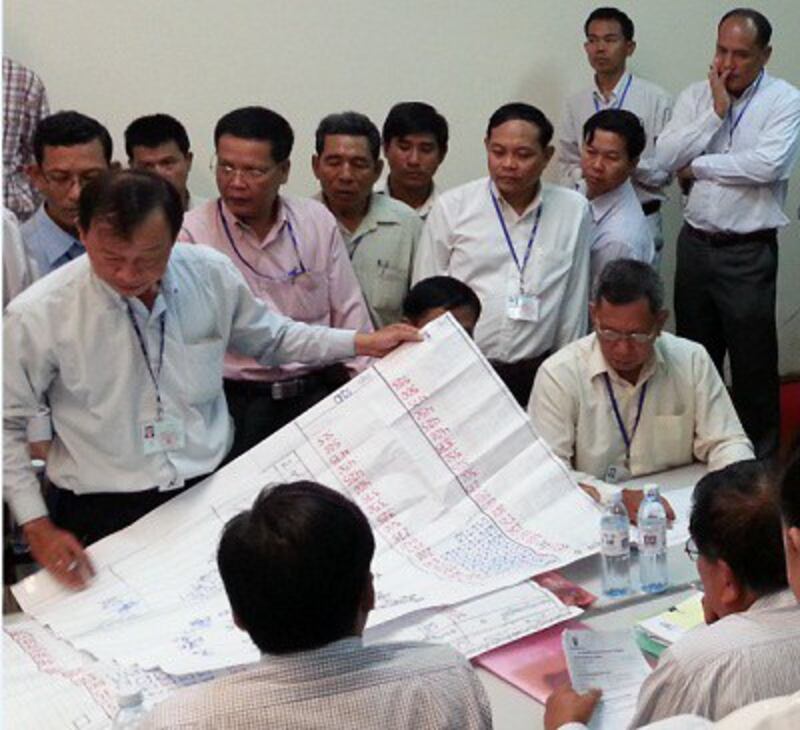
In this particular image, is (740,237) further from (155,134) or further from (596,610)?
(596,610)

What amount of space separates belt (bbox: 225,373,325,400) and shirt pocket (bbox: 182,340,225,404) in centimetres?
58

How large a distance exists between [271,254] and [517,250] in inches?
31.1

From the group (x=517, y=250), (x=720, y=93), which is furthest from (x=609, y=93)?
(x=517, y=250)

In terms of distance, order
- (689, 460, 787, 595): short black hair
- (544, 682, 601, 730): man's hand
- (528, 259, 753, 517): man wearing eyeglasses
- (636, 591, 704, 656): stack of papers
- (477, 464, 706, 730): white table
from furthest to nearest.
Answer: (528, 259, 753, 517): man wearing eyeglasses
(636, 591, 704, 656): stack of papers
(477, 464, 706, 730): white table
(544, 682, 601, 730): man's hand
(689, 460, 787, 595): short black hair

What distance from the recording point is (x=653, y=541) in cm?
248

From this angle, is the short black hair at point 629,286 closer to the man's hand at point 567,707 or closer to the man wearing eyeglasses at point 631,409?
the man wearing eyeglasses at point 631,409

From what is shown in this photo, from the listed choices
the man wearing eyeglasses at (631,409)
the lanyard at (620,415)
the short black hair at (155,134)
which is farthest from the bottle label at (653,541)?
the short black hair at (155,134)

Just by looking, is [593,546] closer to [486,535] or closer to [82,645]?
[486,535]

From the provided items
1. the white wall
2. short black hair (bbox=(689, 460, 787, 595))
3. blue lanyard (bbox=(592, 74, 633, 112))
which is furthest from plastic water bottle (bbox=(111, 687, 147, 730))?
blue lanyard (bbox=(592, 74, 633, 112))

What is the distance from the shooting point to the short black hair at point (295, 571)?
1.48 metres

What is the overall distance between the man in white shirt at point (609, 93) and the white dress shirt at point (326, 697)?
404cm

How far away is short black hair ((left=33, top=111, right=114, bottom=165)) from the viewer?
3244 millimetres

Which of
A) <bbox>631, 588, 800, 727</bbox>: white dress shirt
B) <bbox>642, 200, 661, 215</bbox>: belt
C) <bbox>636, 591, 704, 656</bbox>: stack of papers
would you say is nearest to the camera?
<bbox>631, 588, 800, 727</bbox>: white dress shirt

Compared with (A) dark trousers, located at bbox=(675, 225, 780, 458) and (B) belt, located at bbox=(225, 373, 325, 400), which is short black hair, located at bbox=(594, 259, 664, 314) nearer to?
(B) belt, located at bbox=(225, 373, 325, 400)
